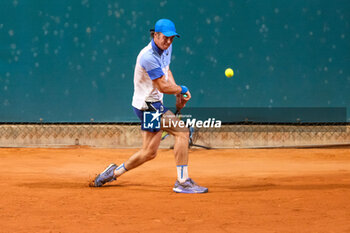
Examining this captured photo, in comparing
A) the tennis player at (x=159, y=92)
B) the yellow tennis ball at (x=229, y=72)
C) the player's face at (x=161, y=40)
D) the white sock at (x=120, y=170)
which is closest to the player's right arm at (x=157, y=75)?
the tennis player at (x=159, y=92)

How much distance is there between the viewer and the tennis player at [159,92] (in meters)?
4.98

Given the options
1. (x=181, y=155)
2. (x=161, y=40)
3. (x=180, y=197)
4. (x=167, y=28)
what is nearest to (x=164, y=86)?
(x=161, y=40)

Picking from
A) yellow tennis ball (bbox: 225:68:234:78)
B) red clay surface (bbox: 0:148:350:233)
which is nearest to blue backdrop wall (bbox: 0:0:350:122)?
yellow tennis ball (bbox: 225:68:234:78)

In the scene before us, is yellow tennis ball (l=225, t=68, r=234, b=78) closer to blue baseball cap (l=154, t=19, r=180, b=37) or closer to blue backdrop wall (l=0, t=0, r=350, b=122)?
blue backdrop wall (l=0, t=0, r=350, b=122)

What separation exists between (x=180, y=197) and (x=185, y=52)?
5.29m

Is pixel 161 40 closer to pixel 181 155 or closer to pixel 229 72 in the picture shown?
pixel 181 155

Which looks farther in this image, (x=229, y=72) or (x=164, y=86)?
(x=229, y=72)

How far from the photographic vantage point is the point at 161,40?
503 centimetres

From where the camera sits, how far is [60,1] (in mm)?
9844

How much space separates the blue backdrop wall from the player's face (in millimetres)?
4602

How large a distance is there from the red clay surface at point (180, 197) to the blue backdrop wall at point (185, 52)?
189cm

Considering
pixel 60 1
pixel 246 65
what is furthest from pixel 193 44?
pixel 60 1

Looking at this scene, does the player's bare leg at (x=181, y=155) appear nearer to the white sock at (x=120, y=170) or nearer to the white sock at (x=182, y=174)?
the white sock at (x=182, y=174)

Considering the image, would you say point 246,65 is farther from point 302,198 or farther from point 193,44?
point 302,198
